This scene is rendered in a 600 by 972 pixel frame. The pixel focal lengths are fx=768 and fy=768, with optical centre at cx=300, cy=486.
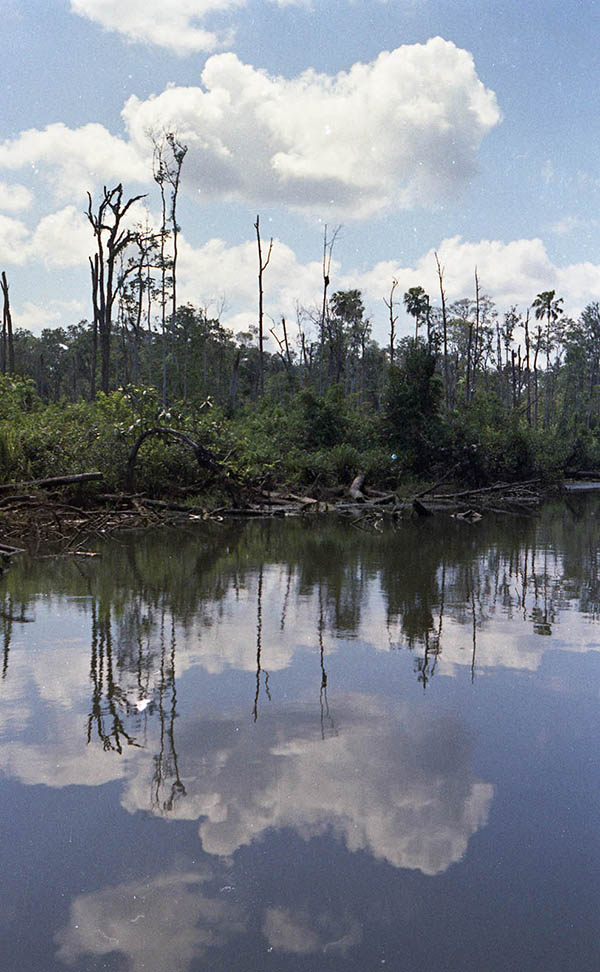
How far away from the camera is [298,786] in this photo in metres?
3.78

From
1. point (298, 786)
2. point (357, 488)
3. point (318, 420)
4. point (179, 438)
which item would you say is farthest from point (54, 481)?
point (318, 420)

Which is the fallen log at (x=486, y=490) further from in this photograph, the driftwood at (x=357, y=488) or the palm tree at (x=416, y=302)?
the palm tree at (x=416, y=302)

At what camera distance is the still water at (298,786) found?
2.69 m

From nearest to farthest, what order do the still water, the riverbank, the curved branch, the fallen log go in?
the still water
the riverbank
the curved branch
the fallen log

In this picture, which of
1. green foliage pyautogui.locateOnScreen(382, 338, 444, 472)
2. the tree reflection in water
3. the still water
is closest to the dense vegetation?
green foliage pyautogui.locateOnScreen(382, 338, 444, 472)

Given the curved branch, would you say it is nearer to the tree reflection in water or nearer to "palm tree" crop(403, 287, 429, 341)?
the tree reflection in water

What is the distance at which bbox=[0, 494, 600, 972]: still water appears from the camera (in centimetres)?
269

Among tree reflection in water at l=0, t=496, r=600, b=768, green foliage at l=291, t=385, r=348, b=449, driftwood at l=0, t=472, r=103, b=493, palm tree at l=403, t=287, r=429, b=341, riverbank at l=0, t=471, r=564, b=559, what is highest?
palm tree at l=403, t=287, r=429, b=341

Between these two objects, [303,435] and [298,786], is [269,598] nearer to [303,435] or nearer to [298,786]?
[298,786]

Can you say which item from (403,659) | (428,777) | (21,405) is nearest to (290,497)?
(21,405)

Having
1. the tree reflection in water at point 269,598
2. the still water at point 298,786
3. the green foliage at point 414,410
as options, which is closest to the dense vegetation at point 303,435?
the green foliage at point 414,410

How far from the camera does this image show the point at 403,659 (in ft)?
19.9

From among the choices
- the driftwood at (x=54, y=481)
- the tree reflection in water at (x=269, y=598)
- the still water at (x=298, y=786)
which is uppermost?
the driftwood at (x=54, y=481)

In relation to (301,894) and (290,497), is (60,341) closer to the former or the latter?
(290,497)
